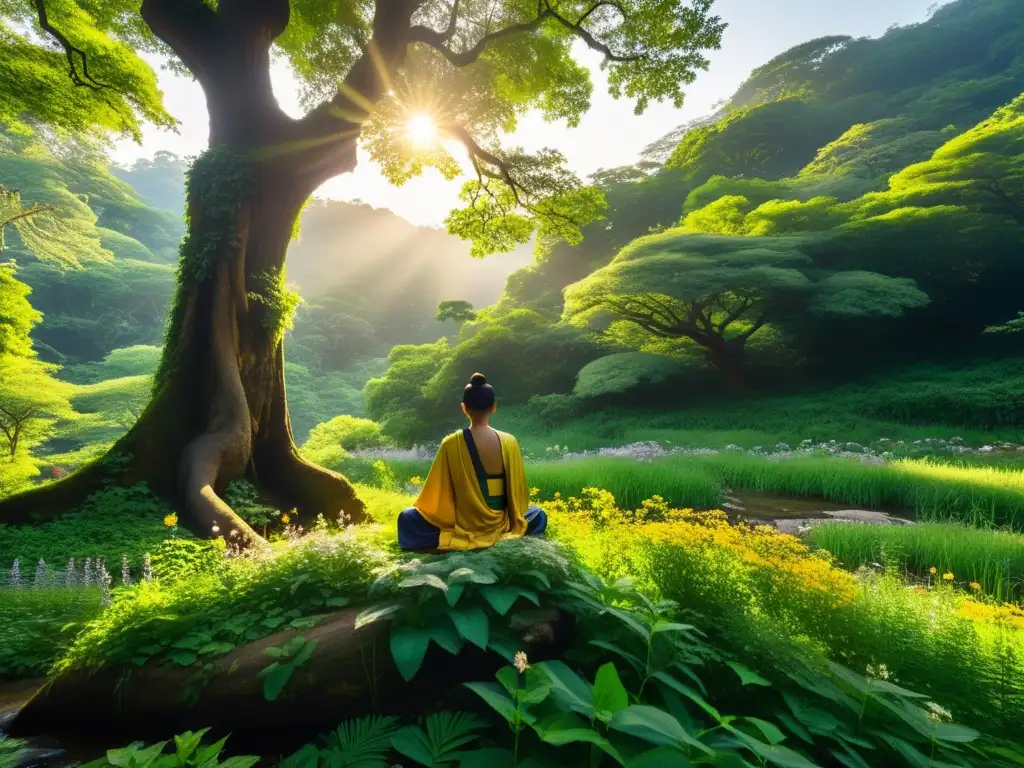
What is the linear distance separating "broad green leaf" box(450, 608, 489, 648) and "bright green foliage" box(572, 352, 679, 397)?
19478 mm

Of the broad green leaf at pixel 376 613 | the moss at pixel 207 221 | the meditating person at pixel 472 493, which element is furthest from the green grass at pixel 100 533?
Answer: the broad green leaf at pixel 376 613

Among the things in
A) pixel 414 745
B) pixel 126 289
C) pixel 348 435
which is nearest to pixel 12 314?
pixel 348 435

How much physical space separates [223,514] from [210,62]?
7.06 metres

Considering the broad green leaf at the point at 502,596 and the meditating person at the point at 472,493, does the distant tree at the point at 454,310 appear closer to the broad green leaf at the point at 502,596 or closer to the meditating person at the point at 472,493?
the meditating person at the point at 472,493

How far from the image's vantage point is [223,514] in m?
5.79

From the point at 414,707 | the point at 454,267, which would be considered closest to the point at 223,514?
the point at 414,707

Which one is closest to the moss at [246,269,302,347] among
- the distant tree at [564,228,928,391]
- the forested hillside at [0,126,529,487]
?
the forested hillside at [0,126,529,487]

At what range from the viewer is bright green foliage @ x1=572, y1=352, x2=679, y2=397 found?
21.4 metres

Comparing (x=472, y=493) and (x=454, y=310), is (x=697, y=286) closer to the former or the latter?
(x=454, y=310)

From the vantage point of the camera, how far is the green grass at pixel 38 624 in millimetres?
3318

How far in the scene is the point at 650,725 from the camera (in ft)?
4.57

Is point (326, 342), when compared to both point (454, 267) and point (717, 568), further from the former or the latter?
point (717, 568)

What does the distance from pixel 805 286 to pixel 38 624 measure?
23500mm

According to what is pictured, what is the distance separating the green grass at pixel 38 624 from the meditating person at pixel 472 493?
219 cm
